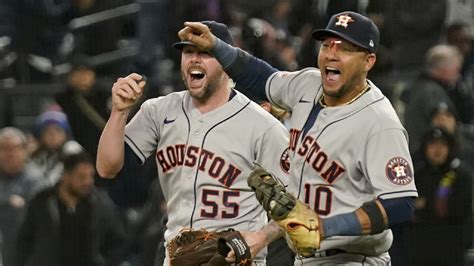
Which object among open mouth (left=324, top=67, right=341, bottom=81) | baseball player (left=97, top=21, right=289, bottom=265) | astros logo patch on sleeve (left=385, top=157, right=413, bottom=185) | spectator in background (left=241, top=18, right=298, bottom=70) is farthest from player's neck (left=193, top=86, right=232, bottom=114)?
Result: spectator in background (left=241, top=18, right=298, bottom=70)

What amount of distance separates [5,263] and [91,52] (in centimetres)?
139

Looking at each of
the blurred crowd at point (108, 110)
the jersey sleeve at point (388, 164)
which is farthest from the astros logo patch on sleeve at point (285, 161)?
the blurred crowd at point (108, 110)

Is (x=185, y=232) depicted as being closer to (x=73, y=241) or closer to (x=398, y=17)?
(x=73, y=241)

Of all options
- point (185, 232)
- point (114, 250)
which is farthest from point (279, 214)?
point (114, 250)

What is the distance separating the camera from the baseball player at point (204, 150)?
5199mm

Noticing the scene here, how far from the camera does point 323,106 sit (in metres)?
4.91

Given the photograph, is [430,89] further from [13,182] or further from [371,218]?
[371,218]

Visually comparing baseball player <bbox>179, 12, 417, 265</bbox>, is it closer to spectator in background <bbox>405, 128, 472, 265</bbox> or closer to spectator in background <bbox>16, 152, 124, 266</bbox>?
spectator in background <bbox>16, 152, 124, 266</bbox>

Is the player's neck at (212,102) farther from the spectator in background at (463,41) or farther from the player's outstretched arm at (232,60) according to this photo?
the spectator in background at (463,41)

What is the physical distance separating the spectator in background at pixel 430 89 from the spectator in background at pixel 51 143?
205 centimetres

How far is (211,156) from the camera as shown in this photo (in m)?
5.23

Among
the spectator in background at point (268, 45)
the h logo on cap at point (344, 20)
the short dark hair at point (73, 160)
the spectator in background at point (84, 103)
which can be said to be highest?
the h logo on cap at point (344, 20)

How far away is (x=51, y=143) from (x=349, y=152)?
3569 mm

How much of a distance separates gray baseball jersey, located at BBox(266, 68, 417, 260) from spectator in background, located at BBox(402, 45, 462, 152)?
319cm
